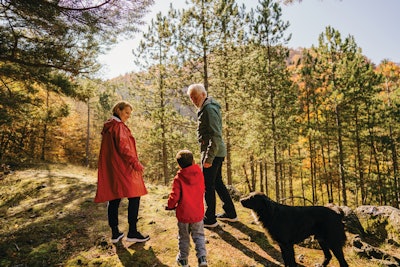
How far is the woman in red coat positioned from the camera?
3.26 metres

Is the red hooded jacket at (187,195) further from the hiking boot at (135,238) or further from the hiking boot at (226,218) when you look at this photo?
the hiking boot at (226,218)

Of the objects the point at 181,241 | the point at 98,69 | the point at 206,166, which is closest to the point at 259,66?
the point at 98,69

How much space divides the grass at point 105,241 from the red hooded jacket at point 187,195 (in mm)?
748

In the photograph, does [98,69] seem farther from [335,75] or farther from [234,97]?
[335,75]

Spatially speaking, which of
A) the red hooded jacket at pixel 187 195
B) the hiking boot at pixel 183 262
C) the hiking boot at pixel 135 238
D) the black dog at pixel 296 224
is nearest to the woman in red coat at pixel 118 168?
the hiking boot at pixel 135 238

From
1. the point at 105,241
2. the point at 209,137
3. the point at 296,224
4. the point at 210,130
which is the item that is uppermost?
the point at 210,130

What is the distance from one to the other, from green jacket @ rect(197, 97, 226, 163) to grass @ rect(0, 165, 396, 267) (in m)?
1.34

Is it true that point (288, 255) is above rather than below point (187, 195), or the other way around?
below

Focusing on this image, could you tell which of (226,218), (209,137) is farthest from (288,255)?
(209,137)

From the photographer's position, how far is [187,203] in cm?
286

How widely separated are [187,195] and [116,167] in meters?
1.10

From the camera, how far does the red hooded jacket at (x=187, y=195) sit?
2.85 meters

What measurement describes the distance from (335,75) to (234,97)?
8141mm

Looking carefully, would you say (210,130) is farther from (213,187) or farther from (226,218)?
(226,218)
